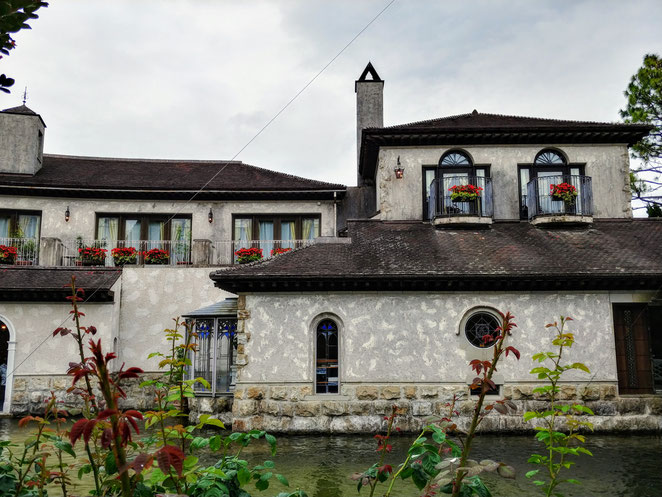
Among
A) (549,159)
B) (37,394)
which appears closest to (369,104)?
(549,159)

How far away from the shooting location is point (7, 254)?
73.2 ft

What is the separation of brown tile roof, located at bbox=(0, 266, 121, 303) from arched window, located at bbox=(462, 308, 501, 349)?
11.9m

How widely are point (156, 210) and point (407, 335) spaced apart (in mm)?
14031

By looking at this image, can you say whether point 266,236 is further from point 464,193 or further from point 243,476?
point 243,476

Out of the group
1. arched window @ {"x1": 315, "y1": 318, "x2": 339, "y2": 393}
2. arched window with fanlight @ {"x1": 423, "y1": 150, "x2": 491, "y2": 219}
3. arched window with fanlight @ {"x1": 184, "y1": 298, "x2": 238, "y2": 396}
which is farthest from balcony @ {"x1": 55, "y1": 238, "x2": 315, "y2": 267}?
arched window @ {"x1": 315, "y1": 318, "x2": 339, "y2": 393}

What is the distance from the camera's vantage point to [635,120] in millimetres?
27656

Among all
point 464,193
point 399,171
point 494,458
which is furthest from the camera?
point 399,171

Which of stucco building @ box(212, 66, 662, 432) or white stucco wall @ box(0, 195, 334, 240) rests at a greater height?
white stucco wall @ box(0, 195, 334, 240)

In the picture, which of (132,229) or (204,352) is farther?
(132,229)

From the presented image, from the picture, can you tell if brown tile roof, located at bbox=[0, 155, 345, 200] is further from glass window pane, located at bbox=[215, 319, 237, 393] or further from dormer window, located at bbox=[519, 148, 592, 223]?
glass window pane, located at bbox=[215, 319, 237, 393]

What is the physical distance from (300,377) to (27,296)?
1092 cm

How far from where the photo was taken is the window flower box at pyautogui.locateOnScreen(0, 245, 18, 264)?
2228 centimetres

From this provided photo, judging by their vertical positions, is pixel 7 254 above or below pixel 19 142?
below

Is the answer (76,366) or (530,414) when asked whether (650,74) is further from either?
(76,366)
